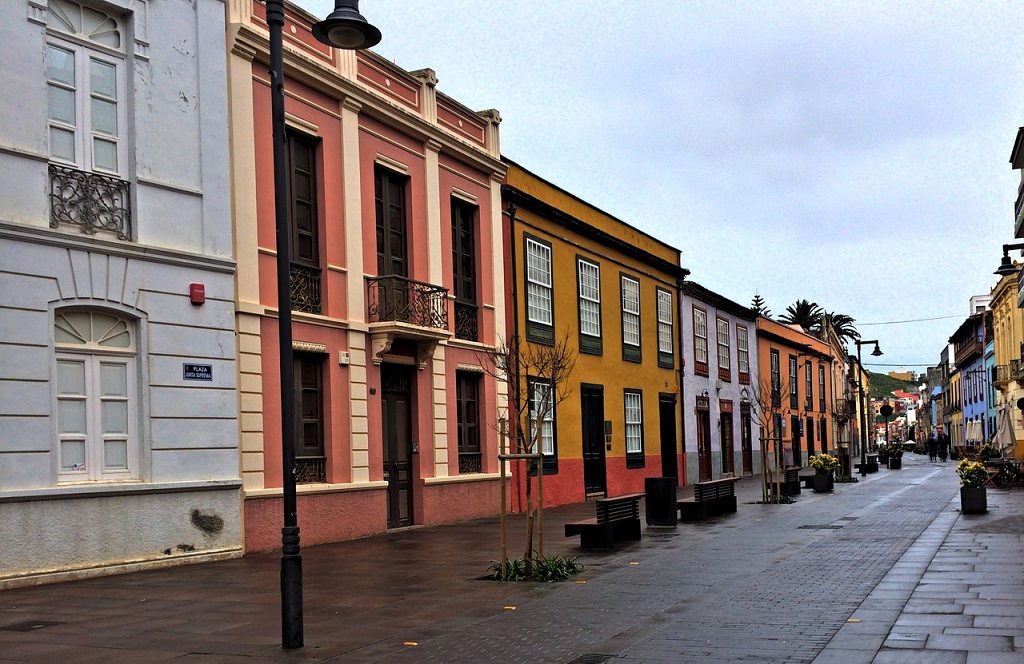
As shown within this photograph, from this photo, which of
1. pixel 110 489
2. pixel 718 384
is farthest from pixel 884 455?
pixel 110 489

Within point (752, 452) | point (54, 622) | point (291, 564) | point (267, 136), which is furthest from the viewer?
point (752, 452)

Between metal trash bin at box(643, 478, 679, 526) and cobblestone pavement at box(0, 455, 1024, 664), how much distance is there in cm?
217

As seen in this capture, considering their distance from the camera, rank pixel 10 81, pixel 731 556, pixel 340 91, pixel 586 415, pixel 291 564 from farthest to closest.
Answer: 1. pixel 586 415
2. pixel 340 91
3. pixel 731 556
4. pixel 10 81
5. pixel 291 564

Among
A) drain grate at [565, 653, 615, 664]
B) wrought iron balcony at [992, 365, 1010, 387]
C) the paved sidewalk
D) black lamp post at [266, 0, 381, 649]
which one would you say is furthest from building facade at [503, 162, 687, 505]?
wrought iron balcony at [992, 365, 1010, 387]

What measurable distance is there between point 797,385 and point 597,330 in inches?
1100

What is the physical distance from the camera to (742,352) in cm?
4509

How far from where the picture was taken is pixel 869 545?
15.2 metres

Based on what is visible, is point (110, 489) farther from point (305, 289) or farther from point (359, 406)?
point (359, 406)

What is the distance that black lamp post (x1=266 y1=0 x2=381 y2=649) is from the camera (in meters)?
8.60

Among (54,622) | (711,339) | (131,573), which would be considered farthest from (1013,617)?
(711,339)

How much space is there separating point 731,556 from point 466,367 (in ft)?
31.3

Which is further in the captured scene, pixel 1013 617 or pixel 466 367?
pixel 466 367

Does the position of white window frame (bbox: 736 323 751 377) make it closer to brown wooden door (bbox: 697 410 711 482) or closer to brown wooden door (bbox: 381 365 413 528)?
brown wooden door (bbox: 697 410 711 482)

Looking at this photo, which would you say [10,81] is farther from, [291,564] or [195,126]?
[291,564]
